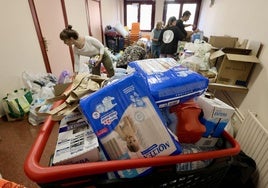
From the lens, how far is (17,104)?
6.88 feet

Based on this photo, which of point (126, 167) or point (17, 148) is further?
point (17, 148)

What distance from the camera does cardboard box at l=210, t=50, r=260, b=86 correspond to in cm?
133

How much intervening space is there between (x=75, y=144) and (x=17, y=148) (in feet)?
5.58

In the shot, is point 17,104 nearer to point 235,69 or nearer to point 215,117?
point 215,117

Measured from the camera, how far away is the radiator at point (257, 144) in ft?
3.35

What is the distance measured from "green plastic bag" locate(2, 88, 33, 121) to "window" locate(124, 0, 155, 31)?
230 inches

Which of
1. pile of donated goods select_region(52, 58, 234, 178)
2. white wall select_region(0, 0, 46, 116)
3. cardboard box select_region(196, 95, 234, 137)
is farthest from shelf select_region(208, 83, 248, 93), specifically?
white wall select_region(0, 0, 46, 116)

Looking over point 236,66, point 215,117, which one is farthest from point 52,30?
point 215,117

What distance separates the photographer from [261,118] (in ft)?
3.86

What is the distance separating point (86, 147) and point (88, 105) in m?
0.11

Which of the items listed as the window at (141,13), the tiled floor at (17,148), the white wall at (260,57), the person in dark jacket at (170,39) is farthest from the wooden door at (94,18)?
the white wall at (260,57)

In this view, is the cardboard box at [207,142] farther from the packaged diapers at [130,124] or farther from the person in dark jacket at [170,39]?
the person in dark jacket at [170,39]

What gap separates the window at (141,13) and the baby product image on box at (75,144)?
285 inches

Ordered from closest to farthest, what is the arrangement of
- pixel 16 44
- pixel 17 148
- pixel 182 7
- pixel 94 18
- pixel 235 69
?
pixel 235 69, pixel 17 148, pixel 16 44, pixel 94 18, pixel 182 7
